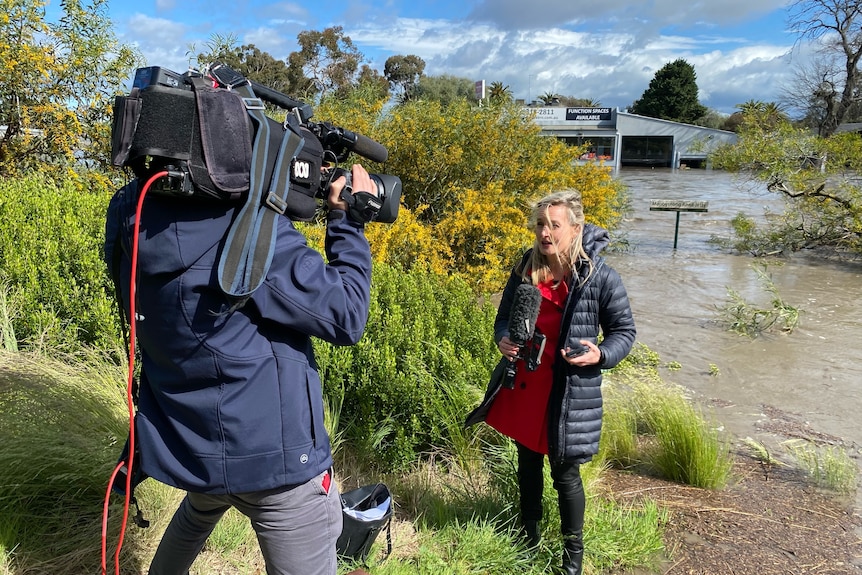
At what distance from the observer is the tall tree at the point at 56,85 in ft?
23.3

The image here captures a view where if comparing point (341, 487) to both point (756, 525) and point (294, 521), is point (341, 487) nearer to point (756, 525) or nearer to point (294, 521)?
point (294, 521)

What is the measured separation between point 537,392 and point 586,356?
1.02 feet

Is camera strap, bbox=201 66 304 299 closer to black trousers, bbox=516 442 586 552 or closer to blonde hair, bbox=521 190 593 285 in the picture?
blonde hair, bbox=521 190 593 285

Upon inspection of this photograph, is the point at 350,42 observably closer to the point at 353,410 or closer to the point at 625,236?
the point at 625,236

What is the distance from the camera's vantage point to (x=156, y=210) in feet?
5.03

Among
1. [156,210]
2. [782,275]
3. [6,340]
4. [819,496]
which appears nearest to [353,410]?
[6,340]

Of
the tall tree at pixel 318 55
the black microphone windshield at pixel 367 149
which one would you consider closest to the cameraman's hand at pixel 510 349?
the black microphone windshield at pixel 367 149

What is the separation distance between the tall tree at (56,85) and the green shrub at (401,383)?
18.6ft

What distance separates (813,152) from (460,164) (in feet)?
28.1

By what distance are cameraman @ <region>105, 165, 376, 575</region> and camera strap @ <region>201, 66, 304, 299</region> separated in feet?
0.15

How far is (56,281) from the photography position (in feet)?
12.4

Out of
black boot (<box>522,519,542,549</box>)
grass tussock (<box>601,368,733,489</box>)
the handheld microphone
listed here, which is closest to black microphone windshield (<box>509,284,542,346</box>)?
the handheld microphone

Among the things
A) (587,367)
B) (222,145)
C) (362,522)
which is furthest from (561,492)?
(222,145)

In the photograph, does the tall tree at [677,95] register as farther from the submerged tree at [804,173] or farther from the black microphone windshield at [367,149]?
the black microphone windshield at [367,149]
